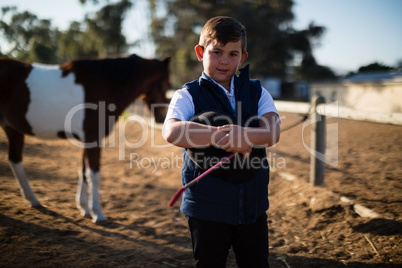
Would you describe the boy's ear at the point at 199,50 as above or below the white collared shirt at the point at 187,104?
above

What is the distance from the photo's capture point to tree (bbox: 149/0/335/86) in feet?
94.8

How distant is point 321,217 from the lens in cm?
290

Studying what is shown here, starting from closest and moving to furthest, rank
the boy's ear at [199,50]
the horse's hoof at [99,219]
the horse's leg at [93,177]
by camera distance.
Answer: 1. the boy's ear at [199,50]
2. the horse's hoof at [99,219]
3. the horse's leg at [93,177]

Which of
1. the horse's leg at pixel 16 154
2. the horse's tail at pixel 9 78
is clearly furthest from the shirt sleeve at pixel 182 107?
the horse's leg at pixel 16 154

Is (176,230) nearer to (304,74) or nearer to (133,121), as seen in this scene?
(133,121)

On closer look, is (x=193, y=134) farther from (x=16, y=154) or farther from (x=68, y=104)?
(x=16, y=154)

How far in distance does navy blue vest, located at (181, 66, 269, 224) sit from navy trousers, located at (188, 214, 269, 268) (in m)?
0.06

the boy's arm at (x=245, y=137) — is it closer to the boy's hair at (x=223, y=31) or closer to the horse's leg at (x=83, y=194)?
the boy's hair at (x=223, y=31)

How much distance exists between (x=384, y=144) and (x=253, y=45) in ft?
88.7

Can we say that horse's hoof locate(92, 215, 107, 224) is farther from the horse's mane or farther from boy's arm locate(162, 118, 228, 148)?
boy's arm locate(162, 118, 228, 148)

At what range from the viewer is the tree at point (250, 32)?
28906mm

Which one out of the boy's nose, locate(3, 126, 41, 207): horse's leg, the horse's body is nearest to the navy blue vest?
the boy's nose

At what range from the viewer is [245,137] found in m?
1.17

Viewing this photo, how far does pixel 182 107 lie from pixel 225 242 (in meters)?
0.72
